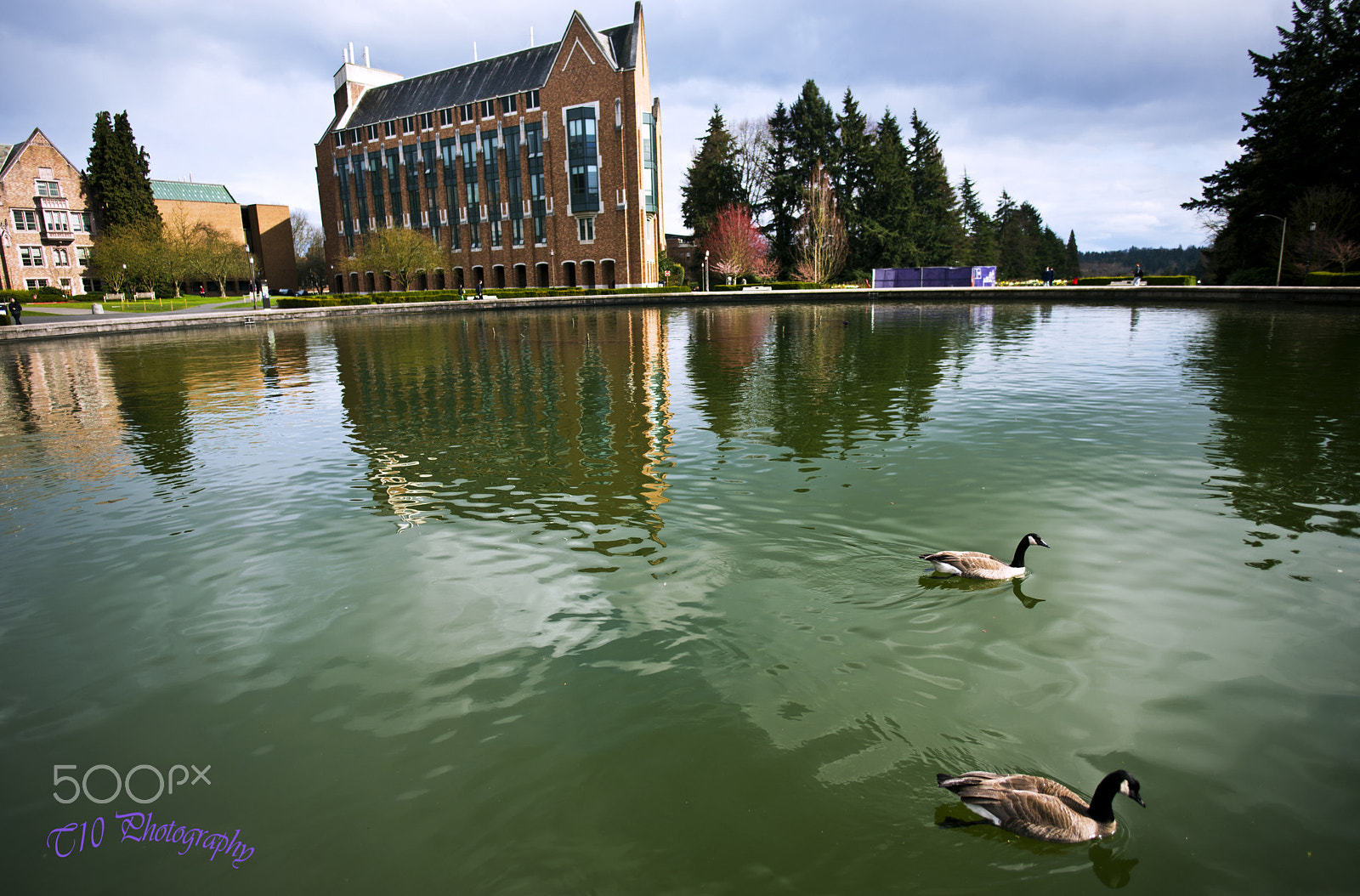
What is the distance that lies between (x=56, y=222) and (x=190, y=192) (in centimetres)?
2126

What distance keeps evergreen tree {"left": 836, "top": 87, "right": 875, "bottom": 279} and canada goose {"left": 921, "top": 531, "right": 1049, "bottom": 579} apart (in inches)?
2410

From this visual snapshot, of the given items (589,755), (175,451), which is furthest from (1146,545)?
(175,451)

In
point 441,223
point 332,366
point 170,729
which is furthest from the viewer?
point 441,223

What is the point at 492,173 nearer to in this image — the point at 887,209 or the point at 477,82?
the point at 477,82

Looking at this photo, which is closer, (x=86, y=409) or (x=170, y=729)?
(x=170, y=729)

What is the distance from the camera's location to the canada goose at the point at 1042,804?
337 centimetres

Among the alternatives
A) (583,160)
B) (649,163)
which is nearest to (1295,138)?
(649,163)

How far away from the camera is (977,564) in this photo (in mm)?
5723

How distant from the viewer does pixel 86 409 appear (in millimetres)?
14625

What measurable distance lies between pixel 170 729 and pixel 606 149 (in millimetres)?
61307

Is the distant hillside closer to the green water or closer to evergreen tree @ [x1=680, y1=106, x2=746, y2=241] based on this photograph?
evergreen tree @ [x1=680, y1=106, x2=746, y2=241]

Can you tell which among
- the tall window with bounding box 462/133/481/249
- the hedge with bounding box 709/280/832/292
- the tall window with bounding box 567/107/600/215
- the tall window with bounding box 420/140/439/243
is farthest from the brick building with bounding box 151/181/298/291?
the hedge with bounding box 709/280/832/292

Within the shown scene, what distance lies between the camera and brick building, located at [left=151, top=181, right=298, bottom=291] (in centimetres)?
7956

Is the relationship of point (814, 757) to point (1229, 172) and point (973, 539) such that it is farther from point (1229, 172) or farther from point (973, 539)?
point (1229, 172)
